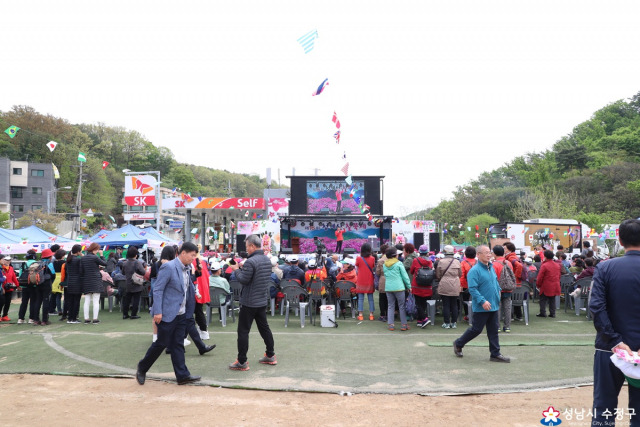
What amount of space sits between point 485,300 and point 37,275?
8.22 metres

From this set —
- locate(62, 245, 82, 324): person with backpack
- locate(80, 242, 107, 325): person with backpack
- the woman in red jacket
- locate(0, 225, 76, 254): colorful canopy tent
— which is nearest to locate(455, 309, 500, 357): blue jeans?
the woman in red jacket

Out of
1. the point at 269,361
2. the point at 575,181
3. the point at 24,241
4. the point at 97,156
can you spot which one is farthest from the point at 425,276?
the point at 97,156

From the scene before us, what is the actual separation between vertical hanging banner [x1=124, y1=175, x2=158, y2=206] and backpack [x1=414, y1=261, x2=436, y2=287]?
93.9ft

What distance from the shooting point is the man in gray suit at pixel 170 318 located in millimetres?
4918

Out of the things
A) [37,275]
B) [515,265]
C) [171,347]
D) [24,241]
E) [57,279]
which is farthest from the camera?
[24,241]

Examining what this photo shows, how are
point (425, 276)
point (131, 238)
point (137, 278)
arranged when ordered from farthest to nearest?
1. point (131, 238)
2. point (137, 278)
3. point (425, 276)

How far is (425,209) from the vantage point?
2419 inches

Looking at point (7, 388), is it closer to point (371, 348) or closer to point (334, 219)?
point (371, 348)

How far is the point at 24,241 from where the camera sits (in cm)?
1532

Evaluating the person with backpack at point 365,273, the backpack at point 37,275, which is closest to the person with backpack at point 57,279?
the backpack at point 37,275

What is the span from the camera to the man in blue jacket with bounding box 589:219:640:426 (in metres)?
2.91

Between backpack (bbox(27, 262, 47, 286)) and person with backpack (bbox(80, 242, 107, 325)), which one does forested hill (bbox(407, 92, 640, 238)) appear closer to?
person with backpack (bbox(80, 242, 107, 325))

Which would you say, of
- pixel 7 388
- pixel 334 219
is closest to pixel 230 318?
pixel 7 388

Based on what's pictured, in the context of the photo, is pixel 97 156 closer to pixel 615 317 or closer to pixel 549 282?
pixel 549 282
